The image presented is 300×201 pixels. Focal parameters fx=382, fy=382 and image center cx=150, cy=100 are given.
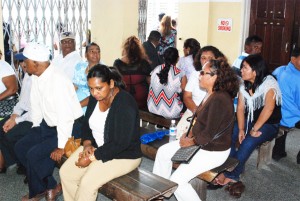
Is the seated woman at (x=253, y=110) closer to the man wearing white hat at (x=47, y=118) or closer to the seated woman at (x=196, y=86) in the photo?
the seated woman at (x=196, y=86)

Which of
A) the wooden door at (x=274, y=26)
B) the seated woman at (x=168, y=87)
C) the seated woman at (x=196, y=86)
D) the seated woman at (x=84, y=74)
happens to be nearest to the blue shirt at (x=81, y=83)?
the seated woman at (x=84, y=74)

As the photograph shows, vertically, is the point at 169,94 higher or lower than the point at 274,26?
lower

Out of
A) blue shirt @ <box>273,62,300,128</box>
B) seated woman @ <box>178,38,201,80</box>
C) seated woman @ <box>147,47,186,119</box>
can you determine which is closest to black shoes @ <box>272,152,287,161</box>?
blue shirt @ <box>273,62,300,128</box>

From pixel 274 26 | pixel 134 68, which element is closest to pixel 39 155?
pixel 134 68

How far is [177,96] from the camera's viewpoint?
416cm

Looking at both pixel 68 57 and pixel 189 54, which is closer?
pixel 68 57

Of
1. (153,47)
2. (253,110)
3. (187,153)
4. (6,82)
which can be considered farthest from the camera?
(153,47)

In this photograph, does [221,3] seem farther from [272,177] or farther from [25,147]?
[25,147]

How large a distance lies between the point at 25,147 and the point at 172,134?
4.39 feet

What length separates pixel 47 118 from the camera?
329 cm

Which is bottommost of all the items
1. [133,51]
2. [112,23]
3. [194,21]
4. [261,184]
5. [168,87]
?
[261,184]

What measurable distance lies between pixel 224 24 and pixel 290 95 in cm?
309

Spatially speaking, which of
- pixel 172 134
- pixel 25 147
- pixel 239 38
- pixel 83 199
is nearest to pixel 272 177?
pixel 172 134

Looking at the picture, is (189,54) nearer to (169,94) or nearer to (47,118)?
(169,94)
